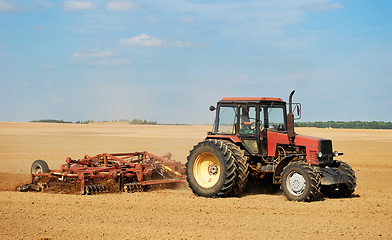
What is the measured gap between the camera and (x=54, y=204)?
1212 cm

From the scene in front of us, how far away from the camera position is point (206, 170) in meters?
14.0

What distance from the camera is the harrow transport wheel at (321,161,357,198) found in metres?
13.0

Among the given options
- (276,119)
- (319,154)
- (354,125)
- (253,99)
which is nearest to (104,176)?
(253,99)

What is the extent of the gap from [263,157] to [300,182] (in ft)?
5.00

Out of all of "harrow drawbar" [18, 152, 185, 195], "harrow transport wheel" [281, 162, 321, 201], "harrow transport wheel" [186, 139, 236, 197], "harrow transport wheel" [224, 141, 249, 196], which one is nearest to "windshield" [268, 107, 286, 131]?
"harrow transport wheel" [224, 141, 249, 196]

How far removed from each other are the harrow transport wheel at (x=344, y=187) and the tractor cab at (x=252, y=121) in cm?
166

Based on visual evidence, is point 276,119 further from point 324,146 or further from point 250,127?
point 324,146

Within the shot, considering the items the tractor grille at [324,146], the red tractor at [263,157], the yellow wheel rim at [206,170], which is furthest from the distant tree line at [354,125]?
the tractor grille at [324,146]

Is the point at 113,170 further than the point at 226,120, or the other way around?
the point at 113,170

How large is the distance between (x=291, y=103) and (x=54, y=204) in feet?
19.4

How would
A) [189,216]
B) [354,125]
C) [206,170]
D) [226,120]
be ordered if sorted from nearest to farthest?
[189,216], [206,170], [226,120], [354,125]

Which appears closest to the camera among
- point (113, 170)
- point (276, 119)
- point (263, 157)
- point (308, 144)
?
point (308, 144)

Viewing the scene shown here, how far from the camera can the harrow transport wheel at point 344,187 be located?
42.5ft

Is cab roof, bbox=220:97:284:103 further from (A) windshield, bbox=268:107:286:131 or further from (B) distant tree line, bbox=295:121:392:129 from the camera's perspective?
(B) distant tree line, bbox=295:121:392:129
